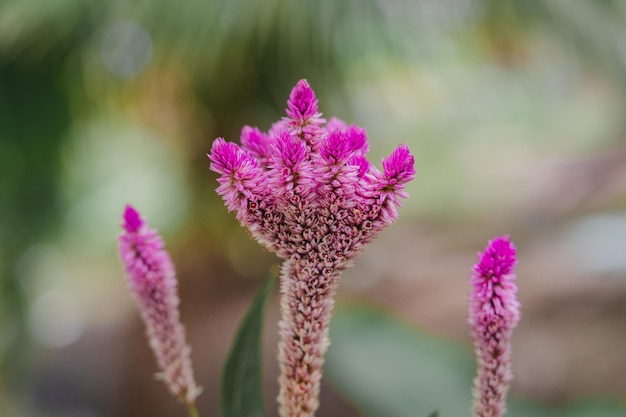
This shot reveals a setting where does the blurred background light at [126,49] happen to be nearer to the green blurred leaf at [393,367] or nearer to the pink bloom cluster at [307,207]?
the green blurred leaf at [393,367]

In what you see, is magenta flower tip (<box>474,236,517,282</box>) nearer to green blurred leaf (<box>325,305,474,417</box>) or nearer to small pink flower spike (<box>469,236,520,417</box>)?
small pink flower spike (<box>469,236,520,417</box>)

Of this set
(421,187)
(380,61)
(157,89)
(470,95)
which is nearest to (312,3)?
(380,61)

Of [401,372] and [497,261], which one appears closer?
[497,261]

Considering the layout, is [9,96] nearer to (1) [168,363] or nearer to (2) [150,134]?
(2) [150,134]

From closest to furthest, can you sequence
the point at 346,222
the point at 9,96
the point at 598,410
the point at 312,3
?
the point at 346,222 < the point at 598,410 < the point at 312,3 < the point at 9,96

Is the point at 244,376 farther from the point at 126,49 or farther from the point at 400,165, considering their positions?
the point at 126,49

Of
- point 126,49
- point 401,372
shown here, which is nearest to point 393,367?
point 401,372

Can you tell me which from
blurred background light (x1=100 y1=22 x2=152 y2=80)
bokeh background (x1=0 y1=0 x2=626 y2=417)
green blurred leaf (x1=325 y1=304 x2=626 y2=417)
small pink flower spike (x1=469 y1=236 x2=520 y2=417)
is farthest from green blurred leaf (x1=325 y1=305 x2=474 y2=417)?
blurred background light (x1=100 y1=22 x2=152 y2=80)
